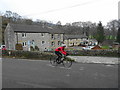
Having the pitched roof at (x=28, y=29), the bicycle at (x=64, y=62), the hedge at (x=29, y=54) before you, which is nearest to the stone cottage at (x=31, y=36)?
the pitched roof at (x=28, y=29)

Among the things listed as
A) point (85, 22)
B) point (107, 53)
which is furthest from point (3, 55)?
point (85, 22)

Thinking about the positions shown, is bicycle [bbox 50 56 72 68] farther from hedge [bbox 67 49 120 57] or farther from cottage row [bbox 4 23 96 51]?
cottage row [bbox 4 23 96 51]

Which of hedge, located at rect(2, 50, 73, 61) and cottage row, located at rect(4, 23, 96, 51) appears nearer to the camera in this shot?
hedge, located at rect(2, 50, 73, 61)

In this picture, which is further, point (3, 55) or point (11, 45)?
point (11, 45)

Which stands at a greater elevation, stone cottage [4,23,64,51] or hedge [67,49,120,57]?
stone cottage [4,23,64,51]

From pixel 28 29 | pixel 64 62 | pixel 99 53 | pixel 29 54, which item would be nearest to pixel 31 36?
pixel 28 29

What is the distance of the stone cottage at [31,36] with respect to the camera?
39.0 m

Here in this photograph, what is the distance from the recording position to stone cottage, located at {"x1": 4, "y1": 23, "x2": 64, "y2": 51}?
39.0 m

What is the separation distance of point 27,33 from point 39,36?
4.13 m

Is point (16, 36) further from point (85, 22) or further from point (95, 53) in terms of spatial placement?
point (85, 22)

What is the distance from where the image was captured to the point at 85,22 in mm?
114625

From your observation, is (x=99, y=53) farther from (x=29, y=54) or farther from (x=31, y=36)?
(x=31, y=36)

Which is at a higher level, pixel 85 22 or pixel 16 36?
pixel 85 22

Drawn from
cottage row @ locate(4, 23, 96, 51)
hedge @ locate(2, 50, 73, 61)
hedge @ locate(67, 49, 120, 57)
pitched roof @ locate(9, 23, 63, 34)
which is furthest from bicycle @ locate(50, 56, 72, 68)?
pitched roof @ locate(9, 23, 63, 34)
